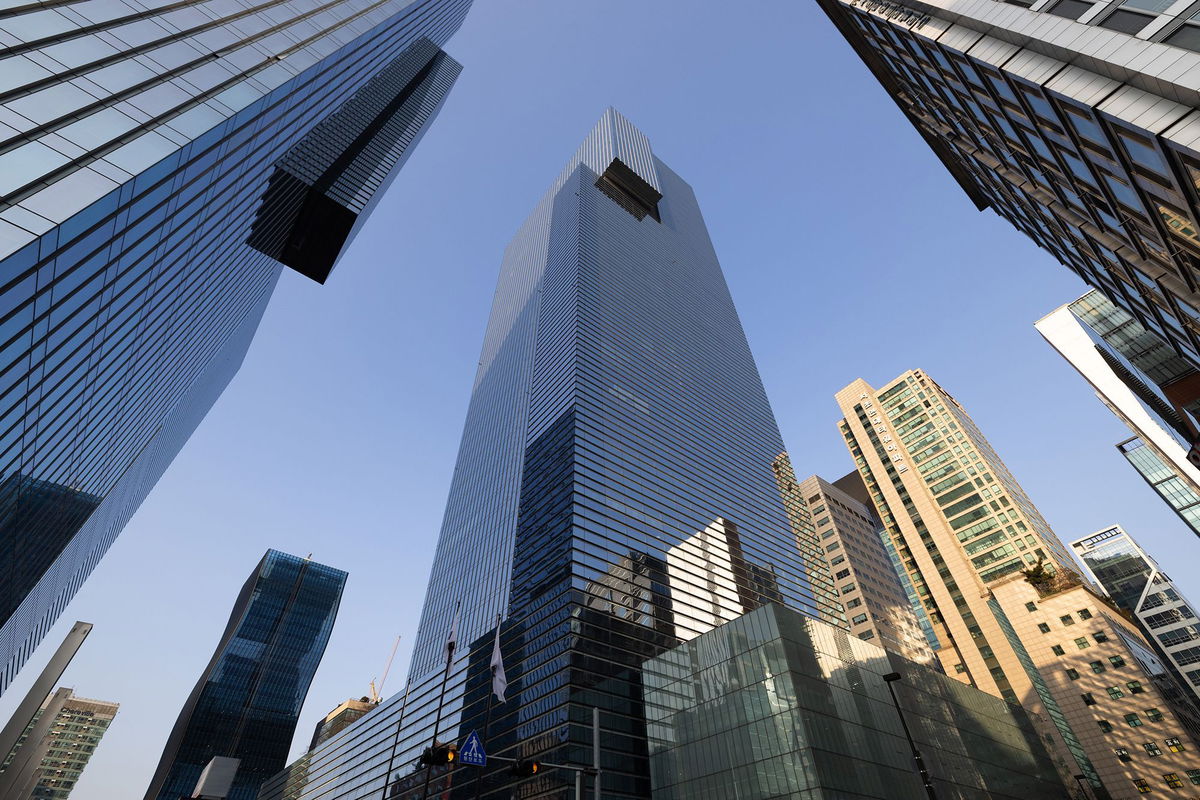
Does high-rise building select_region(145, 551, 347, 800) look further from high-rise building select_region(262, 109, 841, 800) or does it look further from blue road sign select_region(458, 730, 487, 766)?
blue road sign select_region(458, 730, 487, 766)

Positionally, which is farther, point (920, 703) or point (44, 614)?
point (44, 614)

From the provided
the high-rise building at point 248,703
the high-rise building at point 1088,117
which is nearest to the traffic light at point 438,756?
the high-rise building at point 1088,117

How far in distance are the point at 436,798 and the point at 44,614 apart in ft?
213

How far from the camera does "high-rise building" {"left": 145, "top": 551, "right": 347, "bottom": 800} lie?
16810cm

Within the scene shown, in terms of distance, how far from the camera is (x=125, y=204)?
23.9 m

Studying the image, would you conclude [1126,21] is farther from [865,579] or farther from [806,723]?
[865,579]

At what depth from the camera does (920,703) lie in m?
48.6

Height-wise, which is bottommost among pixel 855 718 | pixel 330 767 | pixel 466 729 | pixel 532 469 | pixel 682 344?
pixel 855 718

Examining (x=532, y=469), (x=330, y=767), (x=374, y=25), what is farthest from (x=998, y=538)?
(x=330, y=767)

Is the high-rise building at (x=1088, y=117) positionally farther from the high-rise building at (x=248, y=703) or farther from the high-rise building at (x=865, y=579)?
the high-rise building at (x=248, y=703)

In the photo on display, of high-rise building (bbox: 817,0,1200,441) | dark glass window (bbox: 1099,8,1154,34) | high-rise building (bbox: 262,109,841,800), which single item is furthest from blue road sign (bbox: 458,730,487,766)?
high-rise building (bbox: 262,109,841,800)

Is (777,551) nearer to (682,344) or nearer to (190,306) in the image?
(682,344)

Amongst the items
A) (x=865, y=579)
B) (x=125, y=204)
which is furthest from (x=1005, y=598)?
(x=125, y=204)

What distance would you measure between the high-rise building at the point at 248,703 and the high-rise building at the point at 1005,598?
18922 centimetres
